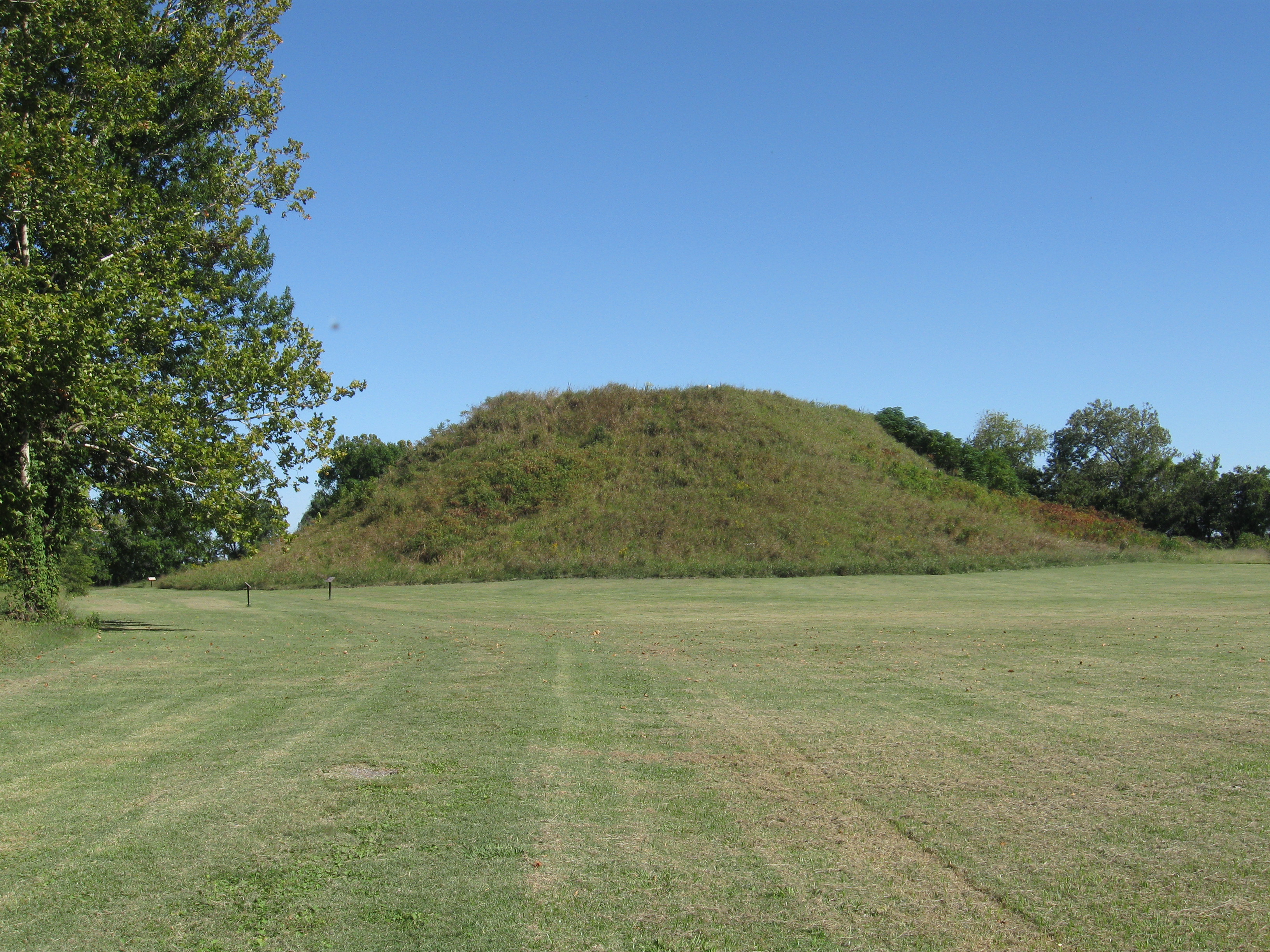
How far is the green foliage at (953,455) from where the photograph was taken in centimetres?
6781

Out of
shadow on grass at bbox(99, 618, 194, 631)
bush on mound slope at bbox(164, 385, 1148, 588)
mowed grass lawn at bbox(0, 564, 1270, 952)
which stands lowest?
mowed grass lawn at bbox(0, 564, 1270, 952)

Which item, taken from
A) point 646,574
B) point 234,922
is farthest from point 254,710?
point 646,574

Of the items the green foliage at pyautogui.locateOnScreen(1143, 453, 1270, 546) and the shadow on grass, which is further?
the green foliage at pyautogui.locateOnScreen(1143, 453, 1270, 546)

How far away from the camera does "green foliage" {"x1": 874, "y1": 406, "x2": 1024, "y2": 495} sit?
6781 cm

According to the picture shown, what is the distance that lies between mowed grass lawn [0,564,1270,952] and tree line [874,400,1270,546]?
185 ft

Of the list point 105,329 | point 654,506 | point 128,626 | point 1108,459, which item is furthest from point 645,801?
point 1108,459

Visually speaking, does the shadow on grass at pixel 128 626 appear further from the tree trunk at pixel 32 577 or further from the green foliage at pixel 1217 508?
the green foliage at pixel 1217 508

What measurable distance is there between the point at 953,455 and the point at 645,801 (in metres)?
65.3

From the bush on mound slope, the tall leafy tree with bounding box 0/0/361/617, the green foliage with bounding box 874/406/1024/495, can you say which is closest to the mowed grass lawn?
the tall leafy tree with bounding box 0/0/361/617

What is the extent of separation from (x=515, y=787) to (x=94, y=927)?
3074 mm

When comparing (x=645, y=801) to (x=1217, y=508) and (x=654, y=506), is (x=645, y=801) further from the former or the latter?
(x=1217, y=508)

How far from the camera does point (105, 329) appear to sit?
639 inches

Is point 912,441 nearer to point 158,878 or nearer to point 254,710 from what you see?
point 254,710

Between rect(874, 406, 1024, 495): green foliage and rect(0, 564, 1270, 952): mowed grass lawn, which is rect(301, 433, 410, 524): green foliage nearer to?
rect(874, 406, 1024, 495): green foliage
